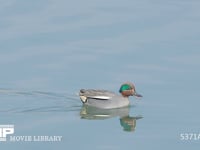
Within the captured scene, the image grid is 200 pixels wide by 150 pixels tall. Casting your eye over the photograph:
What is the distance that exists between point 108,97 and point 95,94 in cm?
33

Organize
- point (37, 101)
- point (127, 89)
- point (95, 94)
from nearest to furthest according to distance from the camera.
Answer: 1. point (37, 101)
2. point (95, 94)
3. point (127, 89)

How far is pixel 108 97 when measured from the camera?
25.9 m

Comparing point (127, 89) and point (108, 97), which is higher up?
point (127, 89)

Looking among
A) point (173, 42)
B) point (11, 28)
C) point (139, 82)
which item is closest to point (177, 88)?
point (139, 82)

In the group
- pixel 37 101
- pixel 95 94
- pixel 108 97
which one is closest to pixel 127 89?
pixel 108 97

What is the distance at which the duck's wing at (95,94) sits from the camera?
84.1 feet

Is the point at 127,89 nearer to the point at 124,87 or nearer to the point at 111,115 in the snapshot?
the point at 124,87

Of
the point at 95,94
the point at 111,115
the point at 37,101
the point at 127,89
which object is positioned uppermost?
the point at 127,89

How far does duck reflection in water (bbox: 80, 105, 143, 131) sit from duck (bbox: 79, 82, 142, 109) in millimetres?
115

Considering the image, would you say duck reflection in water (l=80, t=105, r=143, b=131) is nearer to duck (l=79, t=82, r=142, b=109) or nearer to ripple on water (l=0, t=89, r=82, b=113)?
duck (l=79, t=82, r=142, b=109)

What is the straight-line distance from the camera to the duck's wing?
25625 mm

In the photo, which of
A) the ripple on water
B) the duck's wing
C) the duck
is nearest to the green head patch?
the duck

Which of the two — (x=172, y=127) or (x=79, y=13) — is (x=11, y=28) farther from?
(x=172, y=127)

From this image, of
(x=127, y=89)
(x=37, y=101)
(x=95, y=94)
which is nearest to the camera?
(x=37, y=101)
